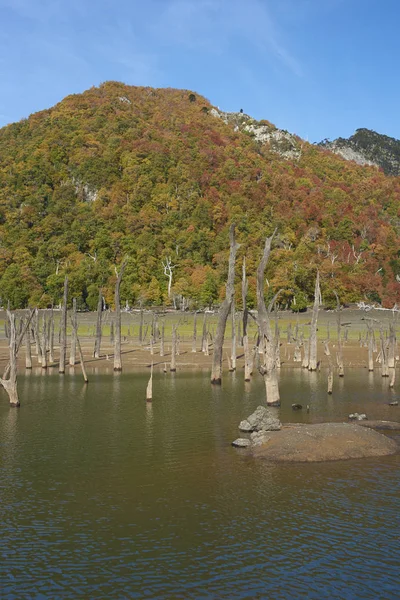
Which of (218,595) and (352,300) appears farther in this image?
(352,300)

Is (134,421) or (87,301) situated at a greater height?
(87,301)

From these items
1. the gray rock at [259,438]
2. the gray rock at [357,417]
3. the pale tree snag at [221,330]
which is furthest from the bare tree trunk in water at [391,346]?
the gray rock at [259,438]

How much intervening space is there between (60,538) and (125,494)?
11.3ft

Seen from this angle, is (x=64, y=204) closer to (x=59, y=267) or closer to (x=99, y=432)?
(x=59, y=267)

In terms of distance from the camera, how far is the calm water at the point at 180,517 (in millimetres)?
12453

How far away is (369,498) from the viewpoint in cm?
1739

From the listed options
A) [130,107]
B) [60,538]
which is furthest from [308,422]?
[130,107]

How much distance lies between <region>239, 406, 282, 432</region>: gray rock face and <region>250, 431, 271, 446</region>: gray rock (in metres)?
0.79

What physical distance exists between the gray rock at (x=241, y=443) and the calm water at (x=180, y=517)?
0.61 metres

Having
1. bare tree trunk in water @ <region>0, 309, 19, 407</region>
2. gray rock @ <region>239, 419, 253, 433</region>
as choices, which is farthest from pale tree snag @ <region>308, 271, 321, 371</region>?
bare tree trunk in water @ <region>0, 309, 19, 407</region>

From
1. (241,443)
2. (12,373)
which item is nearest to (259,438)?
(241,443)

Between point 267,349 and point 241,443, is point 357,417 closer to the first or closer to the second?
point 267,349

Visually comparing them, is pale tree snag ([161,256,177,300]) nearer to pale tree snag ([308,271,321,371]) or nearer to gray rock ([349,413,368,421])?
pale tree snag ([308,271,321,371])

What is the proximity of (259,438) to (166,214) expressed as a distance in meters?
121
